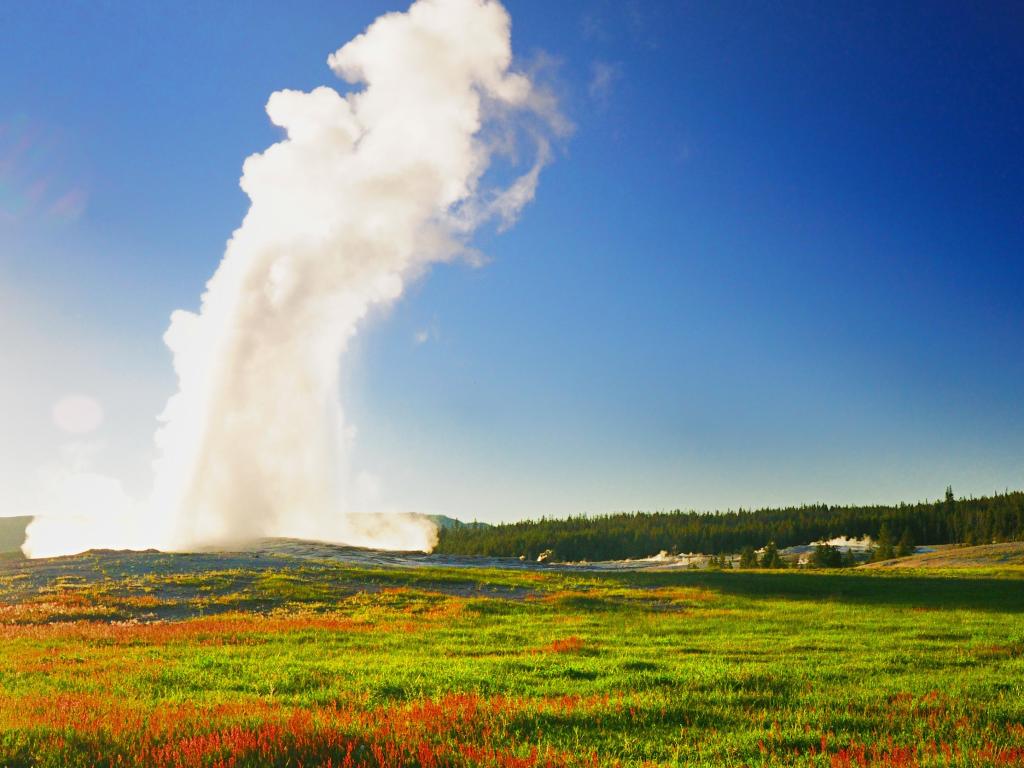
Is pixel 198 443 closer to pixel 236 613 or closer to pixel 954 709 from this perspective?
pixel 236 613

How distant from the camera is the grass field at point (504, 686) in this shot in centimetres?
811

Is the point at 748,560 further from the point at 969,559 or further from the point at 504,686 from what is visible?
the point at 504,686

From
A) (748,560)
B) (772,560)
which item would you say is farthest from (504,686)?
(748,560)

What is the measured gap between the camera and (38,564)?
6109cm

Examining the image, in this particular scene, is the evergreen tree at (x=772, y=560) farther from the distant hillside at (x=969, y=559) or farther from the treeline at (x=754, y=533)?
the treeline at (x=754, y=533)

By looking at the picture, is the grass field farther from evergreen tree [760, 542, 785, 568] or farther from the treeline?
the treeline

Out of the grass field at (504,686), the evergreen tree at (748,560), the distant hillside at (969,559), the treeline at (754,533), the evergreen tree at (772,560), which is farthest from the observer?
the treeline at (754,533)

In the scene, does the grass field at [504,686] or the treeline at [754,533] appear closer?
the grass field at [504,686]

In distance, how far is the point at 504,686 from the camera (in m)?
13.3

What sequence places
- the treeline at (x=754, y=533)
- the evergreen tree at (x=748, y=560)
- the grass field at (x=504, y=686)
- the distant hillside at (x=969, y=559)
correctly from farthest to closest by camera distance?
1. the treeline at (x=754, y=533)
2. the evergreen tree at (x=748, y=560)
3. the distant hillside at (x=969, y=559)
4. the grass field at (x=504, y=686)

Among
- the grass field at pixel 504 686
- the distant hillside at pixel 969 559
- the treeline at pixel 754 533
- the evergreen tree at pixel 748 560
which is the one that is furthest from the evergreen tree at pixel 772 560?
the grass field at pixel 504 686

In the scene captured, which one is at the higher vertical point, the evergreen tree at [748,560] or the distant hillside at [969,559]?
the distant hillside at [969,559]

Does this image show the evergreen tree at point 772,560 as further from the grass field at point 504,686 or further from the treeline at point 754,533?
the grass field at point 504,686

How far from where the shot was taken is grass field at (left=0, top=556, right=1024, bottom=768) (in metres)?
8.11
